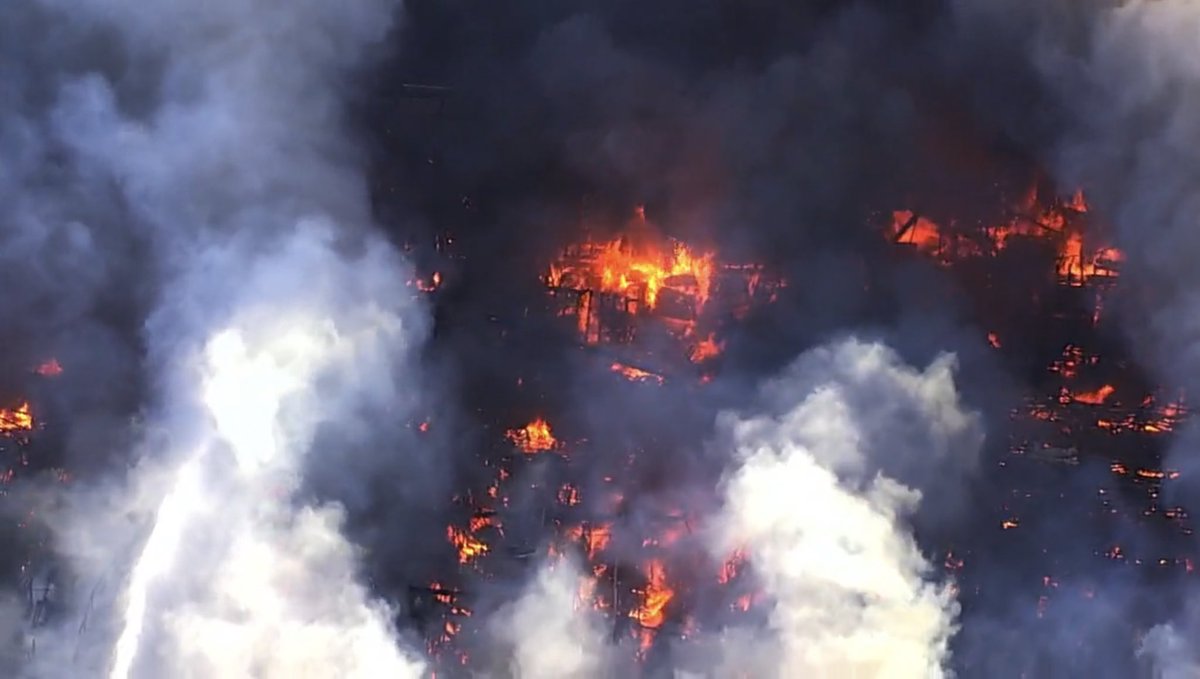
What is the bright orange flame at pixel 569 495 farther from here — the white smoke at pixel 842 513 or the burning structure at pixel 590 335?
the white smoke at pixel 842 513

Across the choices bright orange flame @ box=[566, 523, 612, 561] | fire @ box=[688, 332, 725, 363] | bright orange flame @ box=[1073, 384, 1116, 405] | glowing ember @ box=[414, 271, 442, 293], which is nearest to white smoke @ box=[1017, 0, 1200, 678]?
bright orange flame @ box=[1073, 384, 1116, 405]

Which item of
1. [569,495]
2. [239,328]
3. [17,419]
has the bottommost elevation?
[569,495]

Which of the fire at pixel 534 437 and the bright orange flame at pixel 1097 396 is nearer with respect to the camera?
the bright orange flame at pixel 1097 396

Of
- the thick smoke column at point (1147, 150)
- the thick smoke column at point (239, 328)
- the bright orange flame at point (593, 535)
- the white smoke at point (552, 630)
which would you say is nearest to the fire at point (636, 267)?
the thick smoke column at point (239, 328)

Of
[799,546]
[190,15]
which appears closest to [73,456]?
[190,15]

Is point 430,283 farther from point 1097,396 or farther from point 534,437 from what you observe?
point 1097,396

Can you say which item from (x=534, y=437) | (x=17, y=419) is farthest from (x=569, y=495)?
(x=17, y=419)
